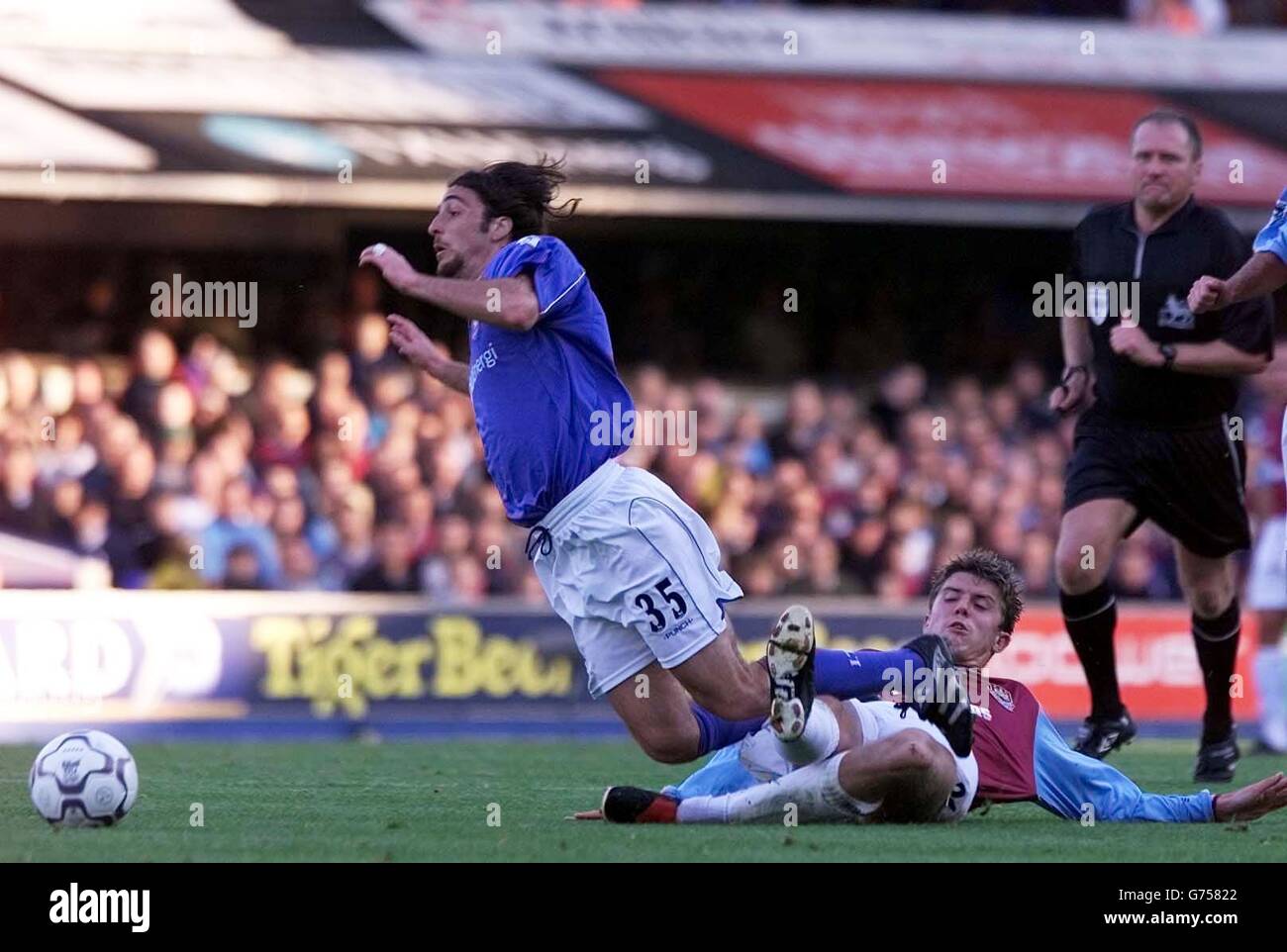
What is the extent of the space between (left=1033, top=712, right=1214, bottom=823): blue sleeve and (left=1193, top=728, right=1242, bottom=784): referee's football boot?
68.2 inches

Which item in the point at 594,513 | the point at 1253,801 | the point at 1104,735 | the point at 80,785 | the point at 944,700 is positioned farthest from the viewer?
the point at 1104,735

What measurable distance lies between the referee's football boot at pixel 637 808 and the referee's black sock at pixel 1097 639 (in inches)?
103

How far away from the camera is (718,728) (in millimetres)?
7512

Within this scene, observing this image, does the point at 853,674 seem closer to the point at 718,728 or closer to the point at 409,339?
the point at 718,728

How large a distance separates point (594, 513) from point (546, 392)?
0.42 m

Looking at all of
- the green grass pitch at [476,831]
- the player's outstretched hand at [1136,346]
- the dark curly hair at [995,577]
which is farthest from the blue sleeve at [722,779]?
the player's outstretched hand at [1136,346]

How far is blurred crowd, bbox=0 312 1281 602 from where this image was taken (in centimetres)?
1534

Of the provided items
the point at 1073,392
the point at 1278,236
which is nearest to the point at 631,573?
the point at 1278,236

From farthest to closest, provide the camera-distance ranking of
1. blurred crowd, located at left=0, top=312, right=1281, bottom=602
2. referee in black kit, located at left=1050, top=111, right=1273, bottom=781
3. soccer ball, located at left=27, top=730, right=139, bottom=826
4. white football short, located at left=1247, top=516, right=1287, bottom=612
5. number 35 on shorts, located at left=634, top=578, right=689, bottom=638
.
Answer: blurred crowd, located at left=0, top=312, right=1281, bottom=602 < white football short, located at left=1247, top=516, right=1287, bottom=612 < referee in black kit, located at left=1050, top=111, right=1273, bottom=781 < number 35 on shorts, located at left=634, top=578, right=689, bottom=638 < soccer ball, located at left=27, top=730, right=139, bottom=826

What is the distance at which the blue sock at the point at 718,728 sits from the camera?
7500 mm

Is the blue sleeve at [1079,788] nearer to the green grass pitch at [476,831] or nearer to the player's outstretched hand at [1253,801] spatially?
the green grass pitch at [476,831]

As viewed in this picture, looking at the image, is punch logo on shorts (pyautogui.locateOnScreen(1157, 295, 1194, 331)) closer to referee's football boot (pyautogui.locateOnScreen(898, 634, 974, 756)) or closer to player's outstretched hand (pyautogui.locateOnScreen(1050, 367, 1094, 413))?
player's outstretched hand (pyautogui.locateOnScreen(1050, 367, 1094, 413))

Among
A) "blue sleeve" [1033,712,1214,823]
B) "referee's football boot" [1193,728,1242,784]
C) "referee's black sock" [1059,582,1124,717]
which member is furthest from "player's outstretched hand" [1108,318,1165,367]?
"blue sleeve" [1033,712,1214,823]
